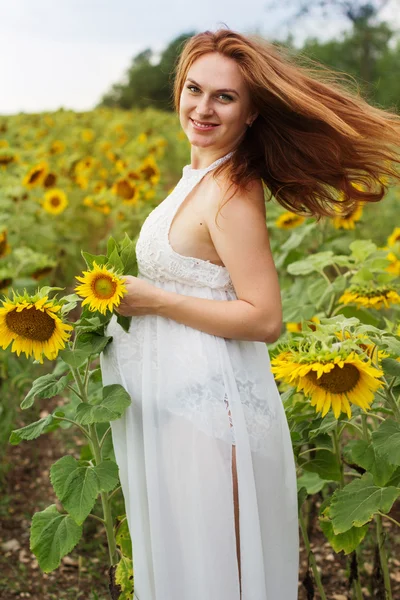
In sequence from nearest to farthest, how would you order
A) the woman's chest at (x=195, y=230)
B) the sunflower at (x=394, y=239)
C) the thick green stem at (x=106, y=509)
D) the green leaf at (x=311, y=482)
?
the woman's chest at (x=195, y=230), the thick green stem at (x=106, y=509), the green leaf at (x=311, y=482), the sunflower at (x=394, y=239)

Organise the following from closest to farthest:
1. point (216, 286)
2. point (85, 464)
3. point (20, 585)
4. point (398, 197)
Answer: point (216, 286), point (85, 464), point (20, 585), point (398, 197)

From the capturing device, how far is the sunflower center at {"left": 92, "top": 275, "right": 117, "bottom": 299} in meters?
1.62

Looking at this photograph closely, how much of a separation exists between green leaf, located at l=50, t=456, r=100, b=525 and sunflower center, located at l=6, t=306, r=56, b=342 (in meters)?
0.32

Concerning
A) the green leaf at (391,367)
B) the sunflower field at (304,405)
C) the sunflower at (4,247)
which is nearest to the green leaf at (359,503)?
the sunflower field at (304,405)

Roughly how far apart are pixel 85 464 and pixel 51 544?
0.21 metres

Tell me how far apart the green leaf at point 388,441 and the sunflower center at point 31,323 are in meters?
0.71

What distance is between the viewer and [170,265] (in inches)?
68.6

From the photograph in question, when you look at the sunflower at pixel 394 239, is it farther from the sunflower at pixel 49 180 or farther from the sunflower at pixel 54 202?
the sunflower at pixel 49 180

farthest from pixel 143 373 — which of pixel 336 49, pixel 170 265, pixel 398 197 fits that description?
pixel 336 49

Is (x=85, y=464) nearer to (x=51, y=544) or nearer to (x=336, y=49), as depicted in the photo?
(x=51, y=544)

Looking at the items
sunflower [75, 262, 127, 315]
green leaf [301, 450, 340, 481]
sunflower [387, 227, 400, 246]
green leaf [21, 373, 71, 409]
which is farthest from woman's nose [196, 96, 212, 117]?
sunflower [387, 227, 400, 246]

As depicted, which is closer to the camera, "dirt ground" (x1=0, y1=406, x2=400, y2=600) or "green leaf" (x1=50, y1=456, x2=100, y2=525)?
"green leaf" (x1=50, y1=456, x2=100, y2=525)

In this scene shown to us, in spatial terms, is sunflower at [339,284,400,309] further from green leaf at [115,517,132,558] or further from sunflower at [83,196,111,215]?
sunflower at [83,196,111,215]

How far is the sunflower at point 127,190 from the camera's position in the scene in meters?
4.78
